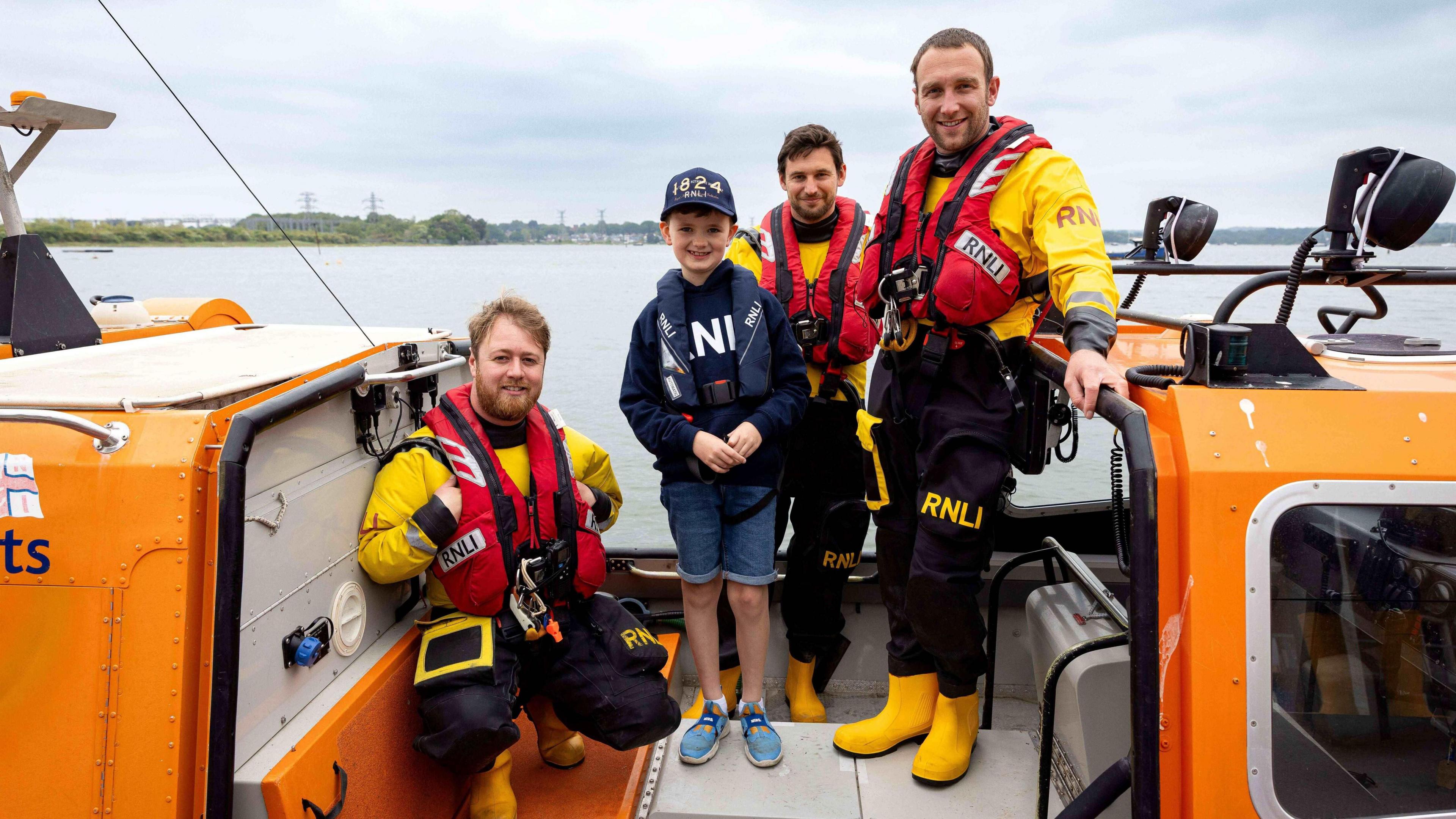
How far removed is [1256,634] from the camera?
1410mm

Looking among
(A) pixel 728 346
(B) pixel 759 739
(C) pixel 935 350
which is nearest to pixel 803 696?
(B) pixel 759 739

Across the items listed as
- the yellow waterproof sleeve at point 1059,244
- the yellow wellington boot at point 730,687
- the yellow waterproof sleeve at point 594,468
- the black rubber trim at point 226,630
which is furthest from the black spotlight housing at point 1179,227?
the black rubber trim at point 226,630

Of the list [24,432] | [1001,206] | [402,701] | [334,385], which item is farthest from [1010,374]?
[24,432]

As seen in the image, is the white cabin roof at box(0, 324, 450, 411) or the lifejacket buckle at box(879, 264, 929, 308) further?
the lifejacket buckle at box(879, 264, 929, 308)

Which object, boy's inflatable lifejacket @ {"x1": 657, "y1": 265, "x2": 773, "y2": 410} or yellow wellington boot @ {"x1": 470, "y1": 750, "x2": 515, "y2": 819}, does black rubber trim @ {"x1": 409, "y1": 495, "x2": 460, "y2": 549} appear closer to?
yellow wellington boot @ {"x1": 470, "y1": 750, "x2": 515, "y2": 819}

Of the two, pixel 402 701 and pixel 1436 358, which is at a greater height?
pixel 1436 358

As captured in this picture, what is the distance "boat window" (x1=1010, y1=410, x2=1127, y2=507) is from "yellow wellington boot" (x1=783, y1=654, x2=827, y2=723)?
4.63 metres

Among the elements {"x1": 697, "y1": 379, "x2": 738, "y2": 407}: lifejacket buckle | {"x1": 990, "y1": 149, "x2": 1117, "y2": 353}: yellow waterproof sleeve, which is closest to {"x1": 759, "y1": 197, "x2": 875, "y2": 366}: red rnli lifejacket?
{"x1": 697, "y1": 379, "x2": 738, "y2": 407}: lifejacket buckle

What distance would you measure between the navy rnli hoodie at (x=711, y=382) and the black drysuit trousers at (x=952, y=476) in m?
0.31

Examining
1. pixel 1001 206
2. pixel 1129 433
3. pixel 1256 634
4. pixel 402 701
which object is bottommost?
pixel 402 701

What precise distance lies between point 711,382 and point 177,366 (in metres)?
1.23

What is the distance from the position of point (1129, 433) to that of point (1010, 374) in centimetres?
51

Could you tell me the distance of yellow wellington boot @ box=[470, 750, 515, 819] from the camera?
2.07m

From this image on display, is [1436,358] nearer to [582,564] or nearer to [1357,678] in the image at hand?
[1357,678]
